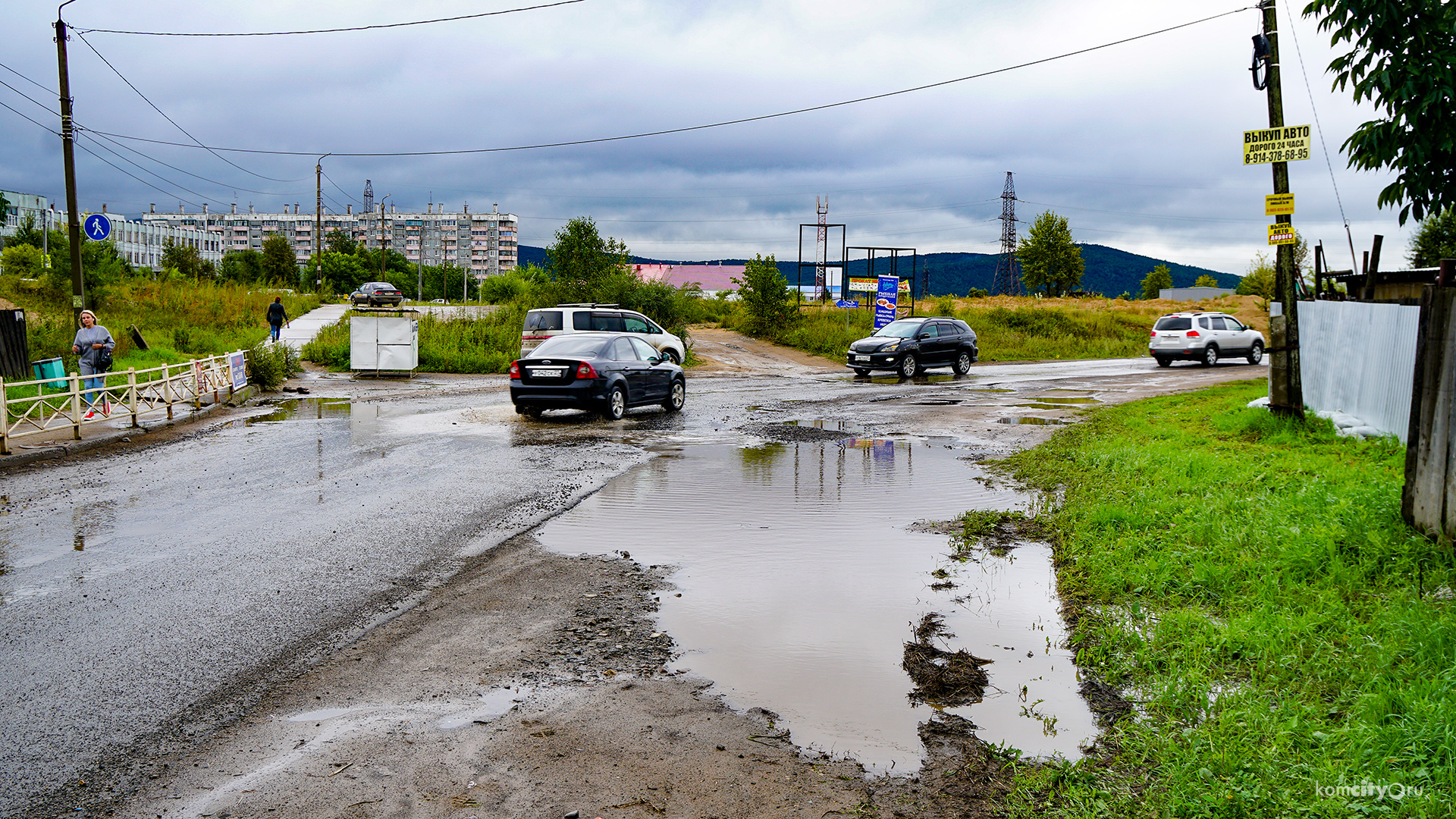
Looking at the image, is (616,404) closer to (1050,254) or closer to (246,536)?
(246,536)

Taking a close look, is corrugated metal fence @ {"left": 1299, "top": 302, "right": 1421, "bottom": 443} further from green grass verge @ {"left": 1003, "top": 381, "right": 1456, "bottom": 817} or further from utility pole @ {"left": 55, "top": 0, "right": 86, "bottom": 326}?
utility pole @ {"left": 55, "top": 0, "right": 86, "bottom": 326}

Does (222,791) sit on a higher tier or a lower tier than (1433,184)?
Result: lower

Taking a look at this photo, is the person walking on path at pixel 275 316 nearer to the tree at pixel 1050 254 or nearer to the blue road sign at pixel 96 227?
the blue road sign at pixel 96 227

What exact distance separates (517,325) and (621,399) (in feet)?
56.5

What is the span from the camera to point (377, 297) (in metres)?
55.0

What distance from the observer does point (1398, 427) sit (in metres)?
11.3

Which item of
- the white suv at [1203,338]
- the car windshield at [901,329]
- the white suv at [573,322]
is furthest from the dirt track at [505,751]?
the white suv at [1203,338]

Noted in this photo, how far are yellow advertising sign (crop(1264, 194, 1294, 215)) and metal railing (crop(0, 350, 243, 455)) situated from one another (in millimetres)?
16775

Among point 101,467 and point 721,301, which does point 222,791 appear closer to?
point 101,467

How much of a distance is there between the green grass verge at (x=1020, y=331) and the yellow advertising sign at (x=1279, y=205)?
81.4 ft

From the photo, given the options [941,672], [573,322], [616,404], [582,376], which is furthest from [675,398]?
[941,672]

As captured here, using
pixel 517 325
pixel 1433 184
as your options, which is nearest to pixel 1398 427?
pixel 1433 184

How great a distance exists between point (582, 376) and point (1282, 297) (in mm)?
10721

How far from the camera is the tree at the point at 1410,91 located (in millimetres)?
5328
